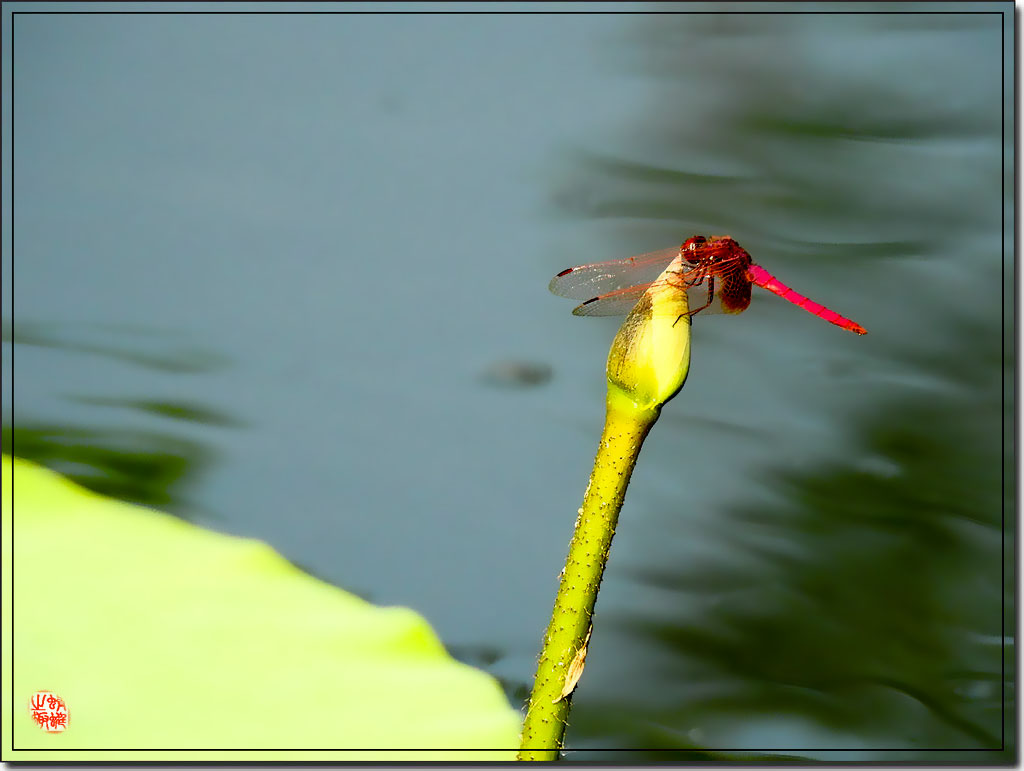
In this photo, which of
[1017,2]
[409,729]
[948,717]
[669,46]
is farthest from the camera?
[669,46]

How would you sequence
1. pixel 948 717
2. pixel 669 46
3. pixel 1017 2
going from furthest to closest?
pixel 669 46, pixel 948 717, pixel 1017 2

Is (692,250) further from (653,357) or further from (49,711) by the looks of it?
(49,711)

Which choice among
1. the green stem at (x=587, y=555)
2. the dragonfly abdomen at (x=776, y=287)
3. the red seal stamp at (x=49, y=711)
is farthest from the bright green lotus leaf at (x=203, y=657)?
the dragonfly abdomen at (x=776, y=287)

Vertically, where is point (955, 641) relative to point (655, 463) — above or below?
below

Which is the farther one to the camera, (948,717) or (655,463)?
(655,463)

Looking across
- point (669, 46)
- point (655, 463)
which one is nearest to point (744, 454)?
point (655, 463)

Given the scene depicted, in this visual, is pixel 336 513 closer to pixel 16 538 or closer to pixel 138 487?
pixel 138 487

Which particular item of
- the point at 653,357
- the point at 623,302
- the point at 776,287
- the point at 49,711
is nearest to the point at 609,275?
the point at 623,302
